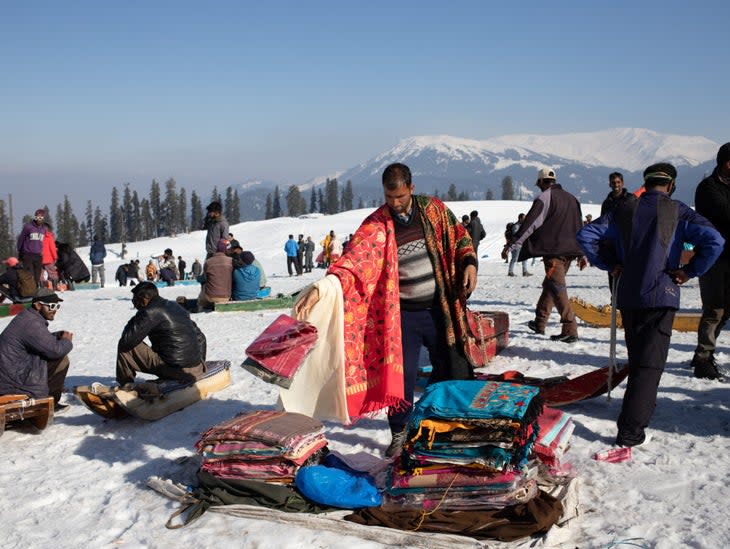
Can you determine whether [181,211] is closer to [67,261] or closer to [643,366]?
[67,261]

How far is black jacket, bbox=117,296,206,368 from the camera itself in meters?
6.77

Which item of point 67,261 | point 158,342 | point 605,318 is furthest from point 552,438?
point 67,261

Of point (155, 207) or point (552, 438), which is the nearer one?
point (552, 438)

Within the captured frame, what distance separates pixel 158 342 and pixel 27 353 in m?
1.14

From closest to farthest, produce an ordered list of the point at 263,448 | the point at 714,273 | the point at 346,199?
the point at 263,448
the point at 714,273
the point at 346,199

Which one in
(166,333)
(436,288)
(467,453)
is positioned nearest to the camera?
(467,453)

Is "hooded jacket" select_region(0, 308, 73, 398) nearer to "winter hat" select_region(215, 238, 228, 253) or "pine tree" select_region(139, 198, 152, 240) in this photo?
"winter hat" select_region(215, 238, 228, 253)

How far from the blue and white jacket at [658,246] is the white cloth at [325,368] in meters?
1.99

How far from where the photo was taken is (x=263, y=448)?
4645 millimetres

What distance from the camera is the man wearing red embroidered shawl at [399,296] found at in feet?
15.8

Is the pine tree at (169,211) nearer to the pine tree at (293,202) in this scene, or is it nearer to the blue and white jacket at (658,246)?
the pine tree at (293,202)

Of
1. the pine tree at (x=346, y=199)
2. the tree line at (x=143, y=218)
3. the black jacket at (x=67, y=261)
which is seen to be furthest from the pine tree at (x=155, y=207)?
the black jacket at (x=67, y=261)

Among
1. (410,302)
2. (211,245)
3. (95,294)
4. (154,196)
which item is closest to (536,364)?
(410,302)

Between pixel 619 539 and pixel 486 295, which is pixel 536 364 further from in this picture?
pixel 486 295
